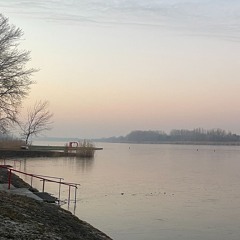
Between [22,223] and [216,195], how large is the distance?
17939mm

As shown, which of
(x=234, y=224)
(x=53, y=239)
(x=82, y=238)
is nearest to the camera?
(x=53, y=239)

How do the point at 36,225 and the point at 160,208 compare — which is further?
the point at 160,208

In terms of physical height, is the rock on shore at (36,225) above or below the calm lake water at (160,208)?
above

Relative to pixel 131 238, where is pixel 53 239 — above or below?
above

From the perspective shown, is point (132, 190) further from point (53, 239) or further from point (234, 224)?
point (53, 239)

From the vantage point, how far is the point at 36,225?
1014 cm

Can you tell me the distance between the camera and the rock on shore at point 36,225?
8.79 m

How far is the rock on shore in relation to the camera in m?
8.79

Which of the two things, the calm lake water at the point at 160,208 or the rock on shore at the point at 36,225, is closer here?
the rock on shore at the point at 36,225

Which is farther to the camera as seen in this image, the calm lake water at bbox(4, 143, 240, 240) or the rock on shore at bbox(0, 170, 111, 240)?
the calm lake water at bbox(4, 143, 240, 240)

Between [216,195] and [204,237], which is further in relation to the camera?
[216,195]

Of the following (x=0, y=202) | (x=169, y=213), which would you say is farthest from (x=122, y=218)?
(x=0, y=202)

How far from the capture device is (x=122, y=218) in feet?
58.5

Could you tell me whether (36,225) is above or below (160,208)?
above
